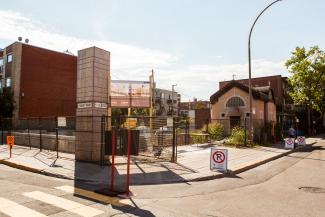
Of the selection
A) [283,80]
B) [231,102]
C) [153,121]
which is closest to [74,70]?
[231,102]

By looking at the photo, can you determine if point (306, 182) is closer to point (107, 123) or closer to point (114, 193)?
point (114, 193)

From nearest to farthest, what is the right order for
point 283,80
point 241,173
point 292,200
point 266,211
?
point 266,211, point 292,200, point 241,173, point 283,80

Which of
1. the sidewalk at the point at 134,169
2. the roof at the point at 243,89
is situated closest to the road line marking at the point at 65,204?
the sidewalk at the point at 134,169

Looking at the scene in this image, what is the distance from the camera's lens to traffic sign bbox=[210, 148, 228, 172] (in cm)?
1132

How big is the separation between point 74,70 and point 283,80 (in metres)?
46.2

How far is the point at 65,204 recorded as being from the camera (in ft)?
22.6

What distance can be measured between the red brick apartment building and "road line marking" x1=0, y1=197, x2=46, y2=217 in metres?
32.2

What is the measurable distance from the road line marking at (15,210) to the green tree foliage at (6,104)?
3040cm

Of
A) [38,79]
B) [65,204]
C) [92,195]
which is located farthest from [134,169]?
[38,79]

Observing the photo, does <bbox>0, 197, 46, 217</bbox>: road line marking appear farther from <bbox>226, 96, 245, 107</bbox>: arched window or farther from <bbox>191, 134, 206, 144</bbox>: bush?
<bbox>226, 96, 245, 107</bbox>: arched window

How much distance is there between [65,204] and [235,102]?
30.3m

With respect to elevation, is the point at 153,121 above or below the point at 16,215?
above

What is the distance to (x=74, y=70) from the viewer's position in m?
44.8

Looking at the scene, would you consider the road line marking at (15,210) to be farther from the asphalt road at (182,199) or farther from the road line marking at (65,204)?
the road line marking at (65,204)
